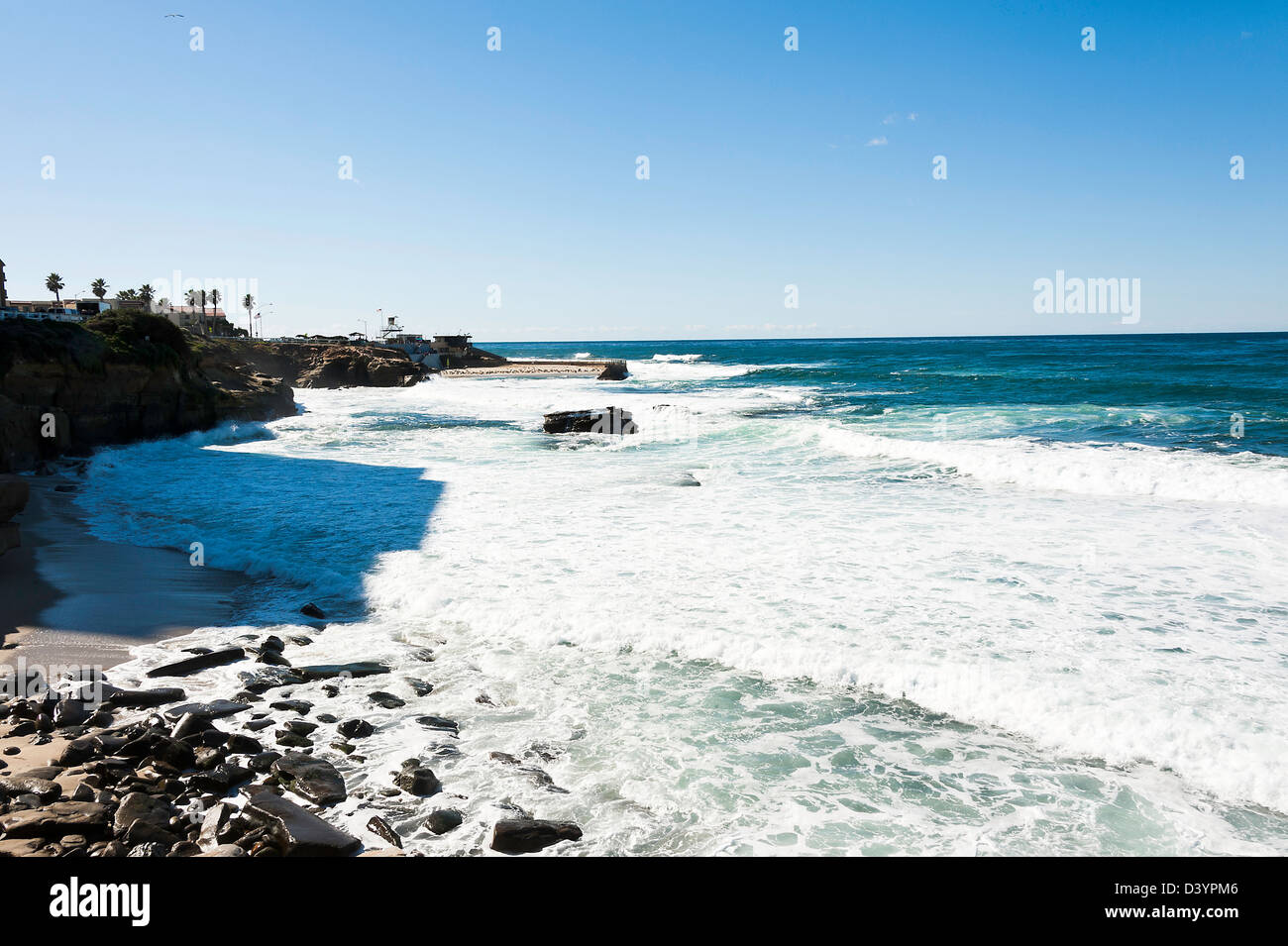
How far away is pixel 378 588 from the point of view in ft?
34.9

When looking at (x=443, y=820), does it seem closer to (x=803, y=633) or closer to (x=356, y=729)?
(x=356, y=729)

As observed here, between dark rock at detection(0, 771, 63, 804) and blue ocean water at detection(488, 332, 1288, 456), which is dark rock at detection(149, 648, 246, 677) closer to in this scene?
dark rock at detection(0, 771, 63, 804)

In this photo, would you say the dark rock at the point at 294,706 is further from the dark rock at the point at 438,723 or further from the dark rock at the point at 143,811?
the dark rock at the point at 143,811

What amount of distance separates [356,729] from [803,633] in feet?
16.3

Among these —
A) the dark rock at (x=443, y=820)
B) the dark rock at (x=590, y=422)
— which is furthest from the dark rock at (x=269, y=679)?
the dark rock at (x=590, y=422)

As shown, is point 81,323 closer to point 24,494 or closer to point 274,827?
point 24,494

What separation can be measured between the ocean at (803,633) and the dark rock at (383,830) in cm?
18

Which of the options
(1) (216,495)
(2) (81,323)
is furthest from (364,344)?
(1) (216,495)

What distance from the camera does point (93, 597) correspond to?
9.99 meters

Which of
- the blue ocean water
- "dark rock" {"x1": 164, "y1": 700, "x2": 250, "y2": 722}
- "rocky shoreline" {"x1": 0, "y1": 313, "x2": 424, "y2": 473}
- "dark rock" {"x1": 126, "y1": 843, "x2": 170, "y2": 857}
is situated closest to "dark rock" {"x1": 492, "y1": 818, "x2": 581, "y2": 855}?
"dark rock" {"x1": 126, "y1": 843, "x2": 170, "y2": 857}

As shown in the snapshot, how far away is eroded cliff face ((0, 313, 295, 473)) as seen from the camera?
74.2 feet
